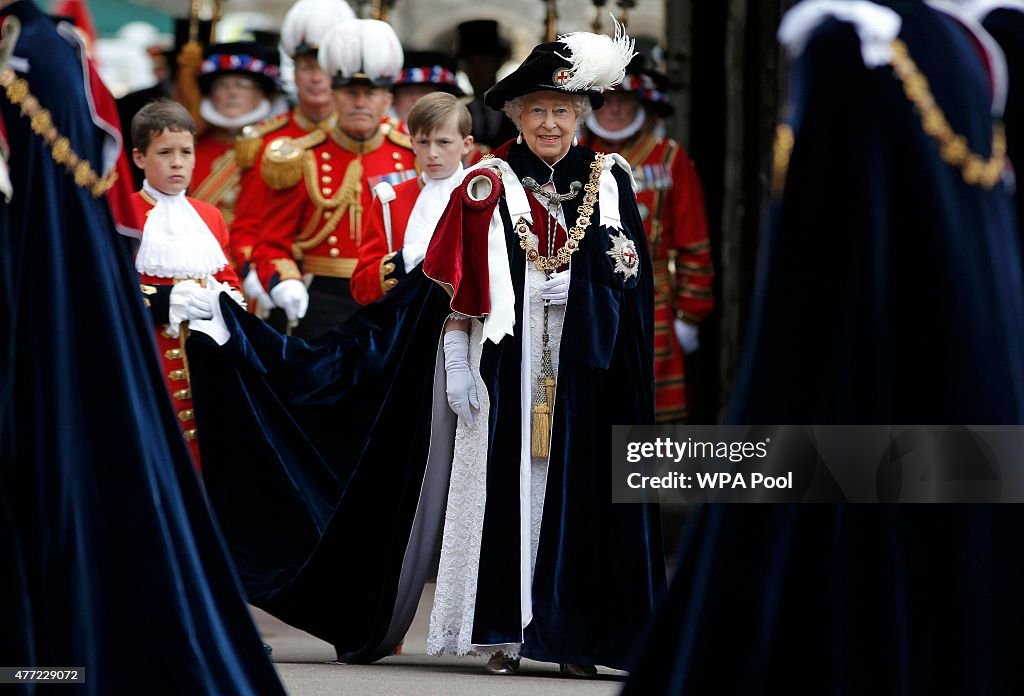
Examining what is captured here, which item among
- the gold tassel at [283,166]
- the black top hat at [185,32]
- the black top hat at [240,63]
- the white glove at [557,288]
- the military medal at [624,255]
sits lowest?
the white glove at [557,288]

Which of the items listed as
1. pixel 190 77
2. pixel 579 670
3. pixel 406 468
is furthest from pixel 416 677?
pixel 190 77

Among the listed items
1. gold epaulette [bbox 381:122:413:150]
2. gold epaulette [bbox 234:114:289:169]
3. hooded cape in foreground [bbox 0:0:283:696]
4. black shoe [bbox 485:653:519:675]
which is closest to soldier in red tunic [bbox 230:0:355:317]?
gold epaulette [bbox 234:114:289:169]

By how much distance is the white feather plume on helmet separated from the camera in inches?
323

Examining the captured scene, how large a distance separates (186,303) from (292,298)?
132cm

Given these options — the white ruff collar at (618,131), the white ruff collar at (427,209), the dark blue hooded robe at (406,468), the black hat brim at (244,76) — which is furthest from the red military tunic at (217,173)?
the dark blue hooded robe at (406,468)

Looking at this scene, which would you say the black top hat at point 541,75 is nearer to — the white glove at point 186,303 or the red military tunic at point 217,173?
the white glove at point 186,303

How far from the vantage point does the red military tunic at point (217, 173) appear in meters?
9.28

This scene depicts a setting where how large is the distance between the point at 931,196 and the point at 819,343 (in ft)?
1.07

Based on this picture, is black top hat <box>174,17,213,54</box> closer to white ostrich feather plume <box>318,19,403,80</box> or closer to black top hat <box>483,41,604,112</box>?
white ostrich feather plume <box>318,19,403,80</box>

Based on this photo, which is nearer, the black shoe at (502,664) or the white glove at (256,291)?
the black shoe at (502,664)

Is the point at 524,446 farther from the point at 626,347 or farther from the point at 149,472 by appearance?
the point at 149,472

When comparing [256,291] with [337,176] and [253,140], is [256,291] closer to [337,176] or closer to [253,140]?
[337,176]

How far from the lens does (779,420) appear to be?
3.67 meters

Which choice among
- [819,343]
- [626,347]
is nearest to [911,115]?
[819,343]
